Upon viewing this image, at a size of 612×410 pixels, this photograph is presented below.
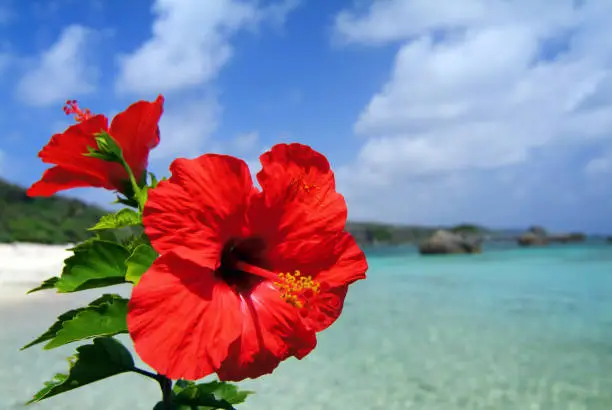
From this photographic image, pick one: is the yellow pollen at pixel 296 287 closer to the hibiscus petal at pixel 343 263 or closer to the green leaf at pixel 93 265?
the hibiscus petal at pixel 343 263

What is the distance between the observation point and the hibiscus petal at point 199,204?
2.56 ft

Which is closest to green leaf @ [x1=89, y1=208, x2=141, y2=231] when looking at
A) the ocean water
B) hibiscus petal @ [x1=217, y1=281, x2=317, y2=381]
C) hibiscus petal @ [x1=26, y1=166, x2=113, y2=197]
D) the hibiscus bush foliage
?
the hibiscus bush foliage

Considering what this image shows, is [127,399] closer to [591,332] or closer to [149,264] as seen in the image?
[149,264]

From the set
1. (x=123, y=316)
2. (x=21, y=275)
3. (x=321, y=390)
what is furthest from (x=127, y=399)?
(x=21, y=275)

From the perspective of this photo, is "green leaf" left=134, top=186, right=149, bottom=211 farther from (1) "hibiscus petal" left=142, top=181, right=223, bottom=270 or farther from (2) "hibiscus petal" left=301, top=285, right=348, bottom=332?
(2) "hibiscus petal" left=301, top=285, right=348, bottom=332

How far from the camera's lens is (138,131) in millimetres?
991

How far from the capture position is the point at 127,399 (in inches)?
225

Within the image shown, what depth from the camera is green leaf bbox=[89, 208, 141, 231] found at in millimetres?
918

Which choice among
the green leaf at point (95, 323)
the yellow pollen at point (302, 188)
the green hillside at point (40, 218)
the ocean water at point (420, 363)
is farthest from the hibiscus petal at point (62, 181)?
the green hillside at point (40, 218)

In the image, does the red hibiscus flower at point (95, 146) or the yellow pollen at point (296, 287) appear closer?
the yellow pollen at point (296, 287)

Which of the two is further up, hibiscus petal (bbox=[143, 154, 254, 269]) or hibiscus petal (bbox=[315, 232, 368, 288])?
hibiscus petal (bbox=[143, 154, 254, 269])

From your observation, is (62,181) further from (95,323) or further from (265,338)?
(265,338)

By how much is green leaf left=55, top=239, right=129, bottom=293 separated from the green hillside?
53.6 ft

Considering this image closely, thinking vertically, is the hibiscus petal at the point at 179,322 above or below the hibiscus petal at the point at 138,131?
below
